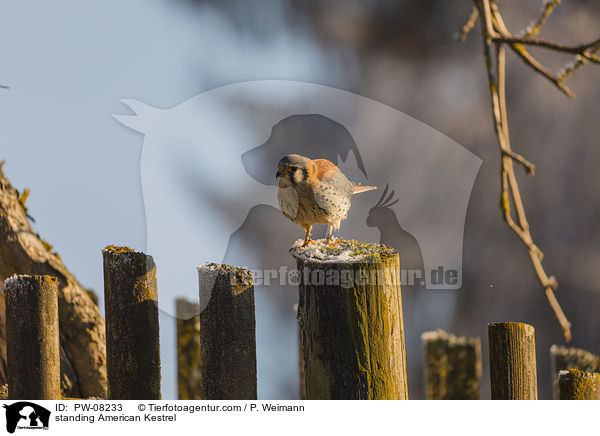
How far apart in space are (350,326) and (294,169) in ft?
1.39

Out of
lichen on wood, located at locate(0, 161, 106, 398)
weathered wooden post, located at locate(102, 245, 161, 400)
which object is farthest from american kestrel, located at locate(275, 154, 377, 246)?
lichen on wood, located at locate(0, 161, 106, 398)

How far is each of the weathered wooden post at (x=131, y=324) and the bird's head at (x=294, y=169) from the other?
463 mm

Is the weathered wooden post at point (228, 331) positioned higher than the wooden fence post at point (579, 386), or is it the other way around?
the weathered wooden post at point (228, 331)

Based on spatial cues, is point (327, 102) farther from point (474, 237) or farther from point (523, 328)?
point (523, 328)

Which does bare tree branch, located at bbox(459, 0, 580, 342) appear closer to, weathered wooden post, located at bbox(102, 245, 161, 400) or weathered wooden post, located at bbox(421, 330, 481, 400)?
weathered wooden post, located at bbox(102, 245, 161, 400)

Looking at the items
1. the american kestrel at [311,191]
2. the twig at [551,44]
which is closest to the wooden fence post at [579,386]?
the american kestrel at [311,191]

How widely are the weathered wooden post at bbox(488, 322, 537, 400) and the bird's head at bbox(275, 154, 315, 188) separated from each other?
0.65 m

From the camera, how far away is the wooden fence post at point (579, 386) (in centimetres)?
160

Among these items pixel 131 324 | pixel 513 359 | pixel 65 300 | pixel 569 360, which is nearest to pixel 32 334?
pixel 131 324

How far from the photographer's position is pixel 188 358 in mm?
2598

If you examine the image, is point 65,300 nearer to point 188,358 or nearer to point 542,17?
point 188,358

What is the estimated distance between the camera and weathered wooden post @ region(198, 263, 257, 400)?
58.9 inches

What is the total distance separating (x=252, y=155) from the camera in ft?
8.42

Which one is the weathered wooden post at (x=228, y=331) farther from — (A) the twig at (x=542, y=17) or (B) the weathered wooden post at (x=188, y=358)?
(B) the weathered wooden post at (x=188, y=358)
